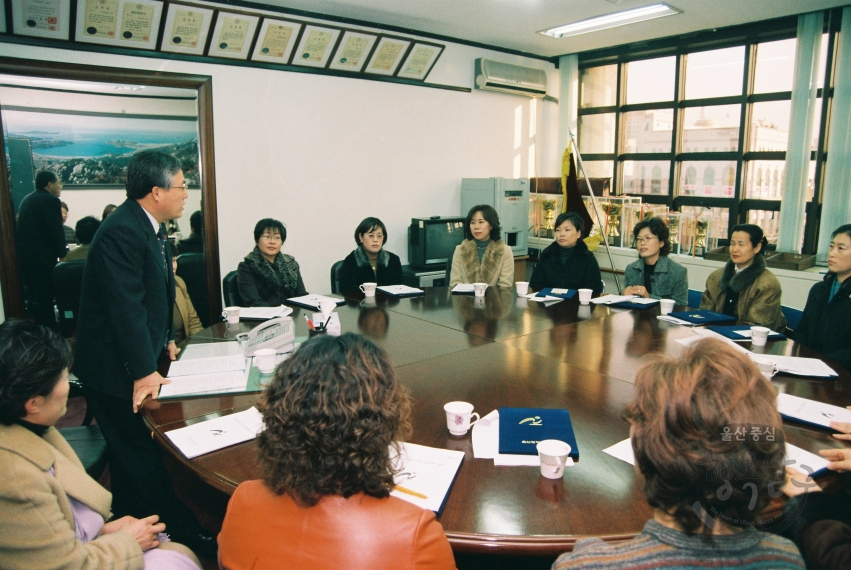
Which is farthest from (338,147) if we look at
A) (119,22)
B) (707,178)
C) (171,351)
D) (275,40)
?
(707,178)

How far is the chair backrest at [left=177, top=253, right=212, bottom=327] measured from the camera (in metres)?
4.04

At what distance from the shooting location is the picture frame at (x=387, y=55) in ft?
14.8

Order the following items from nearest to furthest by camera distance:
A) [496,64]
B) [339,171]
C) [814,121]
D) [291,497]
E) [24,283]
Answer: [291,497] < [24,283] < [814,121] < [339,171] < [496,64]

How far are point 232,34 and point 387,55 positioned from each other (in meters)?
1.27

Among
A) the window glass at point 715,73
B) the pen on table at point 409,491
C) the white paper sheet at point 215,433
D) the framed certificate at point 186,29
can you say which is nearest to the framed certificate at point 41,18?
the framed certificate at point 186,29

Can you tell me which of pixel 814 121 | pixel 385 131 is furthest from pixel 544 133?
pixel 814 121

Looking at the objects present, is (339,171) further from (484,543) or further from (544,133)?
(484,543)

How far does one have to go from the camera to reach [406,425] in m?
1.09

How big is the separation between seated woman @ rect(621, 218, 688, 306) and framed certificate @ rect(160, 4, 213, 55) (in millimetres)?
3202

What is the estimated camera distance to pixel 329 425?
3.09 ft

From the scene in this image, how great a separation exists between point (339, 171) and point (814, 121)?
378cm

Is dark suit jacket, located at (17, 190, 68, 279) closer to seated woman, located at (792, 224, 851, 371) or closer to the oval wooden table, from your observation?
the oval wooden table

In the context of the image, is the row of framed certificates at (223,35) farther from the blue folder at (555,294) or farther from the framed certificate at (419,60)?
the blue folder at (555,294)

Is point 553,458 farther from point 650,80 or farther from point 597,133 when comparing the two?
point 597,133
